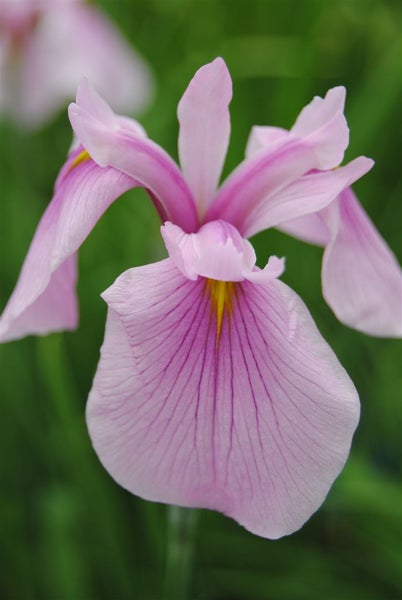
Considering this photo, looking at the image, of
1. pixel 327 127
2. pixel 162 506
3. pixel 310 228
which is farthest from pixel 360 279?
pixel 162 506

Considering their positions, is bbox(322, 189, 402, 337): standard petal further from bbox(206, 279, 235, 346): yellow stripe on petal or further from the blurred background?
the blurred background

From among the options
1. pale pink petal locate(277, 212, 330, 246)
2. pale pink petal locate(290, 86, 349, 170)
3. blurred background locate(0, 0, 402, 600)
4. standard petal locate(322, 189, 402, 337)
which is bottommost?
blurred background locate(0, 0, 402, 600)

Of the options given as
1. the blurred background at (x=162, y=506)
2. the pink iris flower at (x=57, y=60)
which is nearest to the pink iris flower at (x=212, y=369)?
the blurred background at (x=162, y=506)

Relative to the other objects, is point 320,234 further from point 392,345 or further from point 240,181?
point 392,345

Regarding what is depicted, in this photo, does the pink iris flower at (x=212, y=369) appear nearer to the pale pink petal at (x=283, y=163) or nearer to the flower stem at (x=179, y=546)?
the pale pink petal at (x=283, y=163)

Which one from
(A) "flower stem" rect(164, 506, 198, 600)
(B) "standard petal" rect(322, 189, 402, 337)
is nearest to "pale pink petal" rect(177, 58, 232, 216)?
(B) "standard petal" rect(322, 189, 402, 337)

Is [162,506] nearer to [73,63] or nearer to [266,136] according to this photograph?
[266,136]
